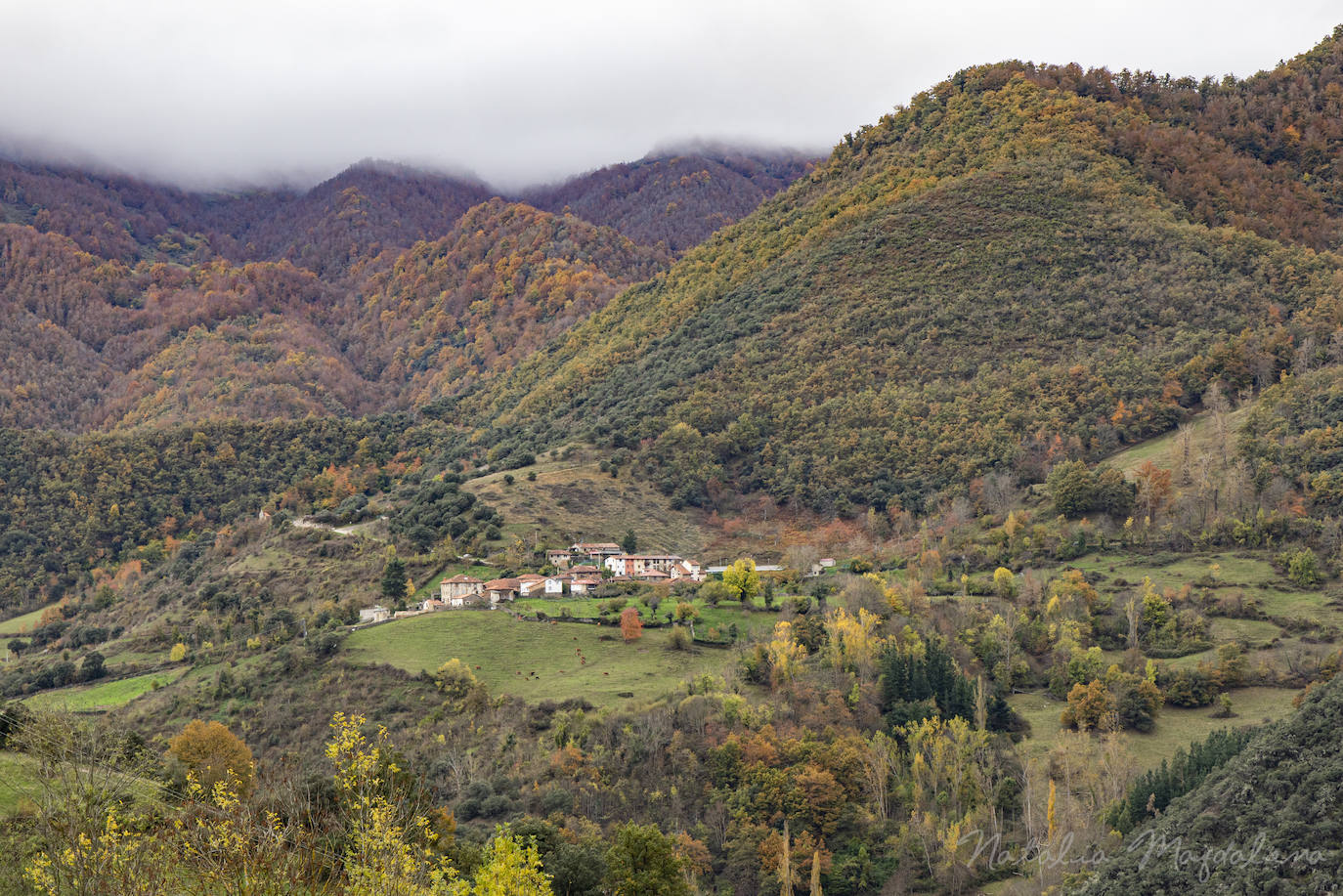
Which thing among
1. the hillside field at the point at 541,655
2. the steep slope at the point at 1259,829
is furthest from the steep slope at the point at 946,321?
the steep slope at the point at 1259,829

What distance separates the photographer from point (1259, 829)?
129 feet

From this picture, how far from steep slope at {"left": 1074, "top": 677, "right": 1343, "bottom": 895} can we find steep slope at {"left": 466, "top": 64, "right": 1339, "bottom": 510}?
167 feet

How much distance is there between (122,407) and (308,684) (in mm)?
139733

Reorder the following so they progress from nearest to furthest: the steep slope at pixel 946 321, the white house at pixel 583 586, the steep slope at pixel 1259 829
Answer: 1. the steep slope at pixel 1259 829
2. the white house at pixel 583 586
3. the steep slope at pixel 946 321

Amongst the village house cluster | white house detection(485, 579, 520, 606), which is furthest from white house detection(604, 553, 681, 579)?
white house detection(485, 579, 520, 606)

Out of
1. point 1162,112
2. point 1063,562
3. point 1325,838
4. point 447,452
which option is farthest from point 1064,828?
point 1162,112

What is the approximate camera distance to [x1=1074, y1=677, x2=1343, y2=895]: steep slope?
123 ft

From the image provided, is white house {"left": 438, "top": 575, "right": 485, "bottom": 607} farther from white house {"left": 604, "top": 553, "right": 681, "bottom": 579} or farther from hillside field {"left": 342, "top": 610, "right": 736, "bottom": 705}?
white house {"left": 604, "top": 553, "right": 681, "bottom": 579}

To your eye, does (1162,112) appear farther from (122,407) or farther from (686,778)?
(122,407)

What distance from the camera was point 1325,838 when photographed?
37625 millimetres

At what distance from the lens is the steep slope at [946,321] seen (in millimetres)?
101375

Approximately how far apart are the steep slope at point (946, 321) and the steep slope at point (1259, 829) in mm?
51014

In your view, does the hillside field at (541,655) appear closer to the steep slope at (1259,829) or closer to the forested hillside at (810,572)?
the forested hillside at (810,572)

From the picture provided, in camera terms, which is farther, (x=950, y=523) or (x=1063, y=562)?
(x=950, y=523)
